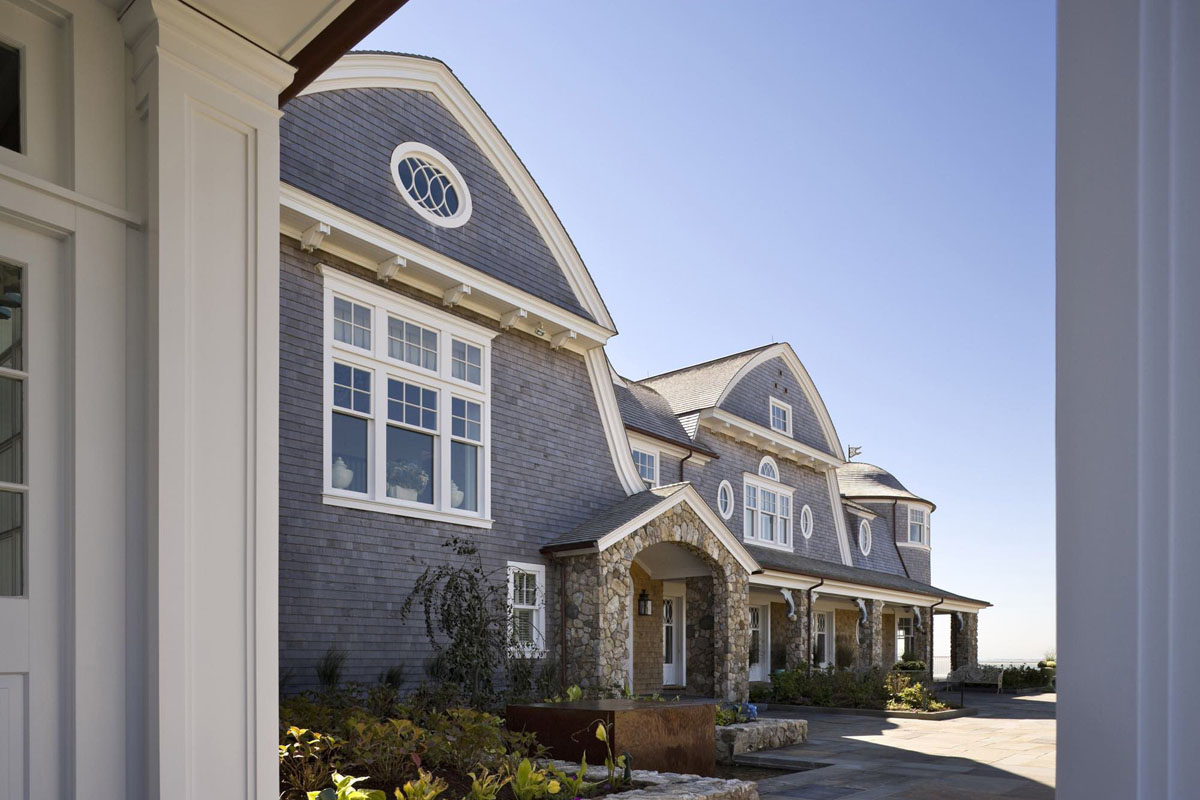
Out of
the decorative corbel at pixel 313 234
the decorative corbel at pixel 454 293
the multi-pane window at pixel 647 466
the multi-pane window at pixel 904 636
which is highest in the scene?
the decorative corbel at pixel 313 234

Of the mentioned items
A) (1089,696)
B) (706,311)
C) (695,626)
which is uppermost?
(706,311)

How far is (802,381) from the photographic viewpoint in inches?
889

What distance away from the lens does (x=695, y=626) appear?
51.4 ft

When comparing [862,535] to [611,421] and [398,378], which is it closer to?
[611,421]

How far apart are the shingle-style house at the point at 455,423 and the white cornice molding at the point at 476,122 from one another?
0.03 m

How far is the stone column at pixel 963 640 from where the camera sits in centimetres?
2803

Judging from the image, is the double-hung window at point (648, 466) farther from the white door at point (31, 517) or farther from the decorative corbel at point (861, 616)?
the white door at point (31, 517)

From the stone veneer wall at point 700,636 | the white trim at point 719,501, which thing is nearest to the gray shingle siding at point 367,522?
the stone veneer wall at point 700,636

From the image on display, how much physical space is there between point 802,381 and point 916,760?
1254 centimetres

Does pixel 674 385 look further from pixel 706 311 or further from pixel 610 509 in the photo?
pixel 706 311

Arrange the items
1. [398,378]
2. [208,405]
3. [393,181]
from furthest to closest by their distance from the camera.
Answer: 1. [393,181]
2. [398,378]
3. [208,405]

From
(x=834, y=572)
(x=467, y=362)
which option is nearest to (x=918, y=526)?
(x=834, y=572)

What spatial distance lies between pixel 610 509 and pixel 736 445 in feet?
22.1

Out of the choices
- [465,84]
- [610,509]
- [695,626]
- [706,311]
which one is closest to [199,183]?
[465,84]
